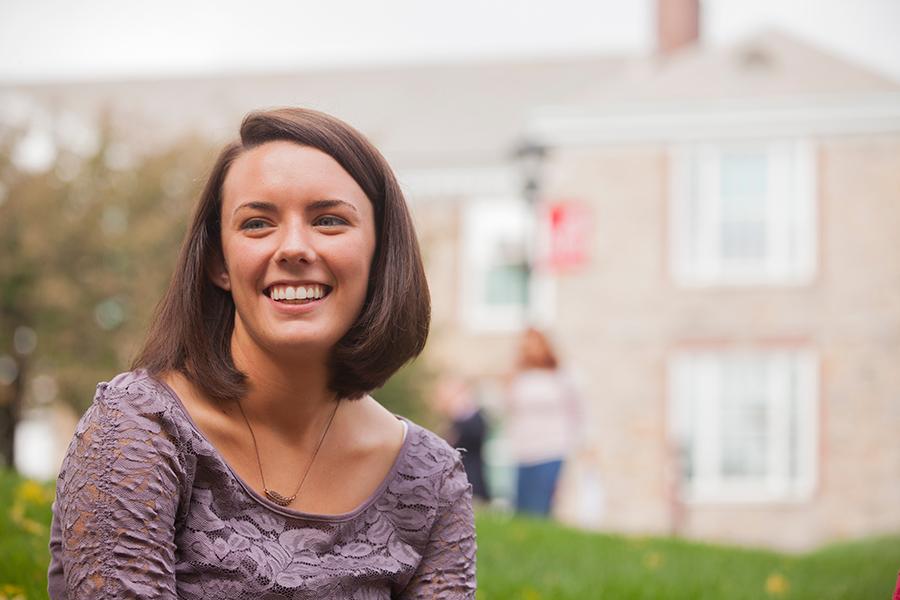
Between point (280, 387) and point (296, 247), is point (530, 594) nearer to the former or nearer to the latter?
point (280, 387)

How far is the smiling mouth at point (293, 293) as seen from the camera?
227 cm

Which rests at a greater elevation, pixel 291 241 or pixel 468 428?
pixel 291 241

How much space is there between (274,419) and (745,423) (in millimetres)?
17202

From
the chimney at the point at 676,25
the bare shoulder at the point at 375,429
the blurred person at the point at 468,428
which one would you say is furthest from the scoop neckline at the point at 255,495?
the chimney at the point at 676,25

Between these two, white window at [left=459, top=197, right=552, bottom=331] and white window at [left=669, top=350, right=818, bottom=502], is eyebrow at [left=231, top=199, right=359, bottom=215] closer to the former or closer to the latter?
white window at [left=669, top=350, right=818, bottom=502]

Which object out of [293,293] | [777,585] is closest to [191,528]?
[293,293]

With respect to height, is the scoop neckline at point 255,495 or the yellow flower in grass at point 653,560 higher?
the scoop neckline at point 255,495

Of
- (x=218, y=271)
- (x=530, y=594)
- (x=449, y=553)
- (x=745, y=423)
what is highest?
(x=218, y=271)

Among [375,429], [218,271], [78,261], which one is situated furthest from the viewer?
[78,261]

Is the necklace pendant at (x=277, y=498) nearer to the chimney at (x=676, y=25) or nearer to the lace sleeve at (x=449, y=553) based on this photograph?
the lace sleeve at (x=449, y=553)

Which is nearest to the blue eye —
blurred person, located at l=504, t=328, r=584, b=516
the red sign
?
blurred person, located at l=504, t=328, r=584, b=516

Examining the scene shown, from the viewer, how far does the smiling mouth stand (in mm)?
2271

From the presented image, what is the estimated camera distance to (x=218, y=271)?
2404 mm

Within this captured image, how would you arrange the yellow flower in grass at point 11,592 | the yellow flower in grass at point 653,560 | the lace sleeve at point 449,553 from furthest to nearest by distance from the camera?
the yellow flower in grass at point 653,560 → the yellow flower in grass at point 11,592 → the lace sleeve at point 449,553
